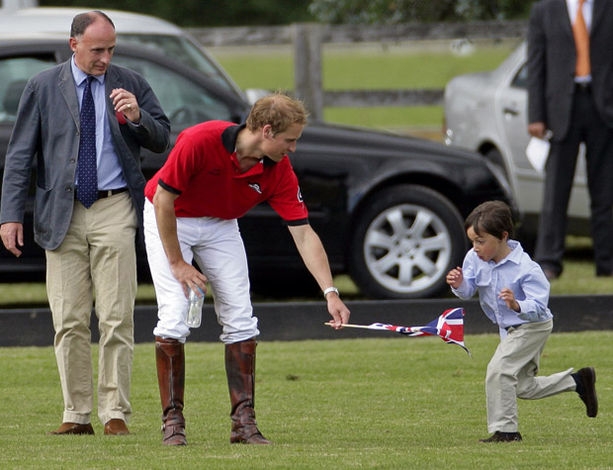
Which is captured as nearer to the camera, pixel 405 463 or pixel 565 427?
pixel 405 463

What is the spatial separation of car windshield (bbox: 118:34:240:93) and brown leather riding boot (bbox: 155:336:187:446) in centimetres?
501

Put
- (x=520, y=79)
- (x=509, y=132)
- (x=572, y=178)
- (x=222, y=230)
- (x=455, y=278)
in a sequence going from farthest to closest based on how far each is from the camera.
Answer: (x=520, y=79) → (x=509, y=132) → (x=572, y=178) → (x=222, y=230) → (x=455, y=278)

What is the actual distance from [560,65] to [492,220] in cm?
525

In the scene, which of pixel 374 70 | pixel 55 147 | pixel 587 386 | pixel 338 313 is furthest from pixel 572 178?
pixel 374 70

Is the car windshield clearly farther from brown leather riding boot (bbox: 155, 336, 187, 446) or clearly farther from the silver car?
brown leather riding boot (bbox: 155, 336, 187, 446)

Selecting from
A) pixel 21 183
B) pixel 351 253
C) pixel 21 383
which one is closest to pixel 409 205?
pixel 351 253

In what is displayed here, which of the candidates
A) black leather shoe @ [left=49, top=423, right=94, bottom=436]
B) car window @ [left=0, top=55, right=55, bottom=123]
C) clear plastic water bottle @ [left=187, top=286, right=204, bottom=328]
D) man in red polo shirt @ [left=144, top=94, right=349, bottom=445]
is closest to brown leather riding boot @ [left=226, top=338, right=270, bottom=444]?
man in red polo shirt @ [left=144, top=94, right=349, bottom=445]

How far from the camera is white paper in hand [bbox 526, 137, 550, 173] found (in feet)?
39.5

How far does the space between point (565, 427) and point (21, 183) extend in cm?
265

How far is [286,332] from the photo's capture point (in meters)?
10.0

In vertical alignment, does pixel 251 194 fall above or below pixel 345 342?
above

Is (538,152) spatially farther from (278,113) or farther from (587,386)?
(278,113)

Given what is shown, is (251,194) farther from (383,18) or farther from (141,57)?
(383,18)

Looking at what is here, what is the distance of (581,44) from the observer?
11.7 meters
